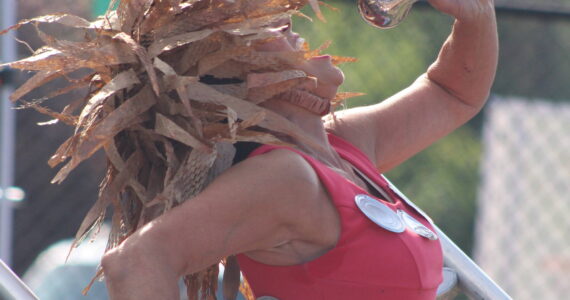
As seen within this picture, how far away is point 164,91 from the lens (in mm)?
1862

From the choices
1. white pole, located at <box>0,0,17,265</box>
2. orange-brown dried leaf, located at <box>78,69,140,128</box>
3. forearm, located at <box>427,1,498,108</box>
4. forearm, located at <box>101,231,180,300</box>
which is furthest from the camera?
white pole, located at <box>0,0,17,265</box>

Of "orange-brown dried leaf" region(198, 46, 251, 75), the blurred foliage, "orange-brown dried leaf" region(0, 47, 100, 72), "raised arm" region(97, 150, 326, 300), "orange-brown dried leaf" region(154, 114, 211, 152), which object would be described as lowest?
the blurred foliage

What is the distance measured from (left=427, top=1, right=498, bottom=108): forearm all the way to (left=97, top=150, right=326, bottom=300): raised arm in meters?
0.68

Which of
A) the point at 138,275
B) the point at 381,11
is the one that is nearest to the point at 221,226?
the point at 138,275

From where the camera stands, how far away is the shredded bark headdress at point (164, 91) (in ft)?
6.00

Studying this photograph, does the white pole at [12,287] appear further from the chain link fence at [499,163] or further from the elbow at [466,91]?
the chain link fence at [499,163]

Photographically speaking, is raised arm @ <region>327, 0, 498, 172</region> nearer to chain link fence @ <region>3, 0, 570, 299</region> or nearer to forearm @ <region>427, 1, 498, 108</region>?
forearm @ <region>427, 1, 498, 108</region>

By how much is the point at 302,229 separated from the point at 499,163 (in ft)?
11.4

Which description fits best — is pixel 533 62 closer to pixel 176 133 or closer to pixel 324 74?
pixel 324 74

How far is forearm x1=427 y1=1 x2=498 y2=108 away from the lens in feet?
7.65

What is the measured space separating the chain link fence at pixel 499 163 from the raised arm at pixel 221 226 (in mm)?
2152

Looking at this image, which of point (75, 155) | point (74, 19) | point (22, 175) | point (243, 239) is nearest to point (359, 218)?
point (243, 239)

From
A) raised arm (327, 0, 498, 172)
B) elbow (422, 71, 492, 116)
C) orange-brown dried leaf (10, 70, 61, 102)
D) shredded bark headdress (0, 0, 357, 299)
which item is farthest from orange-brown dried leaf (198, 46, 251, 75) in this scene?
elbow (422, 71, 492, 116)

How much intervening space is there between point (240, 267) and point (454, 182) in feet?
17.6
